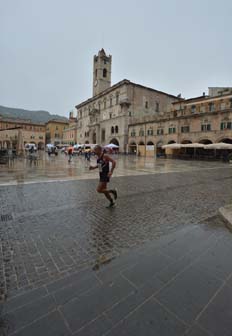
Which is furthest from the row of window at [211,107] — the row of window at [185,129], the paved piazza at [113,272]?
the paved piazza at [113,272]

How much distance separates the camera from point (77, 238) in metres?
3.26

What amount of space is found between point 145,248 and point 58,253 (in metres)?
1.43

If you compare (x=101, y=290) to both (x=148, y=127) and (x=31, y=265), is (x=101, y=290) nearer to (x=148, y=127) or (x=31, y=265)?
(x=31, y=265)

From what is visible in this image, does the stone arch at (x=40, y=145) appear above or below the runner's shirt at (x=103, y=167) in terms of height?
above

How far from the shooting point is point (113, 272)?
2.36 metres

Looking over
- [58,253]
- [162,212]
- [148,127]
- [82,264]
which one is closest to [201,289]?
[82,264]

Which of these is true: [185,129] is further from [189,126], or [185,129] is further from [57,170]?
[57,170]

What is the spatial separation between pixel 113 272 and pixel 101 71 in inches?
2649

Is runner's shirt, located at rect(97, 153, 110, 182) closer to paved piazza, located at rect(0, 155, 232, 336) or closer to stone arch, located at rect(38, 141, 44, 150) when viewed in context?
paved piazza, located at rect(0, 155, 232, 336)

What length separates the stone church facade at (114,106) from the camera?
45312 mm

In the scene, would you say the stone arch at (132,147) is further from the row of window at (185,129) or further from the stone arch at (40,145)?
the stone arch at (40,145)

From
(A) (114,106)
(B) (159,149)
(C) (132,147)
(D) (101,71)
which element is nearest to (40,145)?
(D) (101,71)

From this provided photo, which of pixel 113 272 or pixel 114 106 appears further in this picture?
pixel 114 106

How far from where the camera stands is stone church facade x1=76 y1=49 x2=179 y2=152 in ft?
149
